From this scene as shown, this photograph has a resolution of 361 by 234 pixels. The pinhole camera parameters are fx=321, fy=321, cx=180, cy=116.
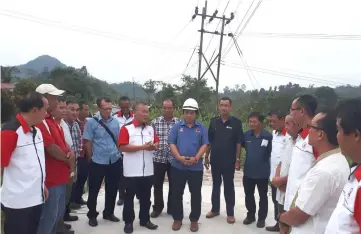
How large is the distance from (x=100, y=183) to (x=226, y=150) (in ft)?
5.96

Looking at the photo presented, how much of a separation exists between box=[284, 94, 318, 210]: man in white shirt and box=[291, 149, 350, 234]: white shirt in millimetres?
636

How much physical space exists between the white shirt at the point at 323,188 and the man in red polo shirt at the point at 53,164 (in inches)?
87.3

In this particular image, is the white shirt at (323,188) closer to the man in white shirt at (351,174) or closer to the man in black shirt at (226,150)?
the man in white shirt at (351,174)

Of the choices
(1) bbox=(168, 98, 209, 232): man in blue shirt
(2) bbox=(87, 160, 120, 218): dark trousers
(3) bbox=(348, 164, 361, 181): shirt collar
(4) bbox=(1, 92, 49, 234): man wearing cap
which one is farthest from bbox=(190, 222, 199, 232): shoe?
(3) bbox=(348, 164, 361, 181): shirt collar

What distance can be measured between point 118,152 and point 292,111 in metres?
2.54

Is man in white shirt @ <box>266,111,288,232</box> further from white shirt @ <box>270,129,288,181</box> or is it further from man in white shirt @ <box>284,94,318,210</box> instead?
man in white shirt @ <box>284,94,318,210</box>

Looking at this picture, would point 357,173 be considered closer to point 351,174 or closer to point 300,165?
point 351,174

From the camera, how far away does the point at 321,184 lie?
1807 mm

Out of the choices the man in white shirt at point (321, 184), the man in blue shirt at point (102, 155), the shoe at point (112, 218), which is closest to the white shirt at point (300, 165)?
the man in white shirt at point (321, 184)

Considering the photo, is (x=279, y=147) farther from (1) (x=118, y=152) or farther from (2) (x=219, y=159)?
(1) (x=118, y=152)

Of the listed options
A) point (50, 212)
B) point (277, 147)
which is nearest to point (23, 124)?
point (50, 212)

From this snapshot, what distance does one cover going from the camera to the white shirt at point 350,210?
4.27 feet

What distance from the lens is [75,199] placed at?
16.4ft

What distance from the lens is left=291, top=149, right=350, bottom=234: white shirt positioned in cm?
181
